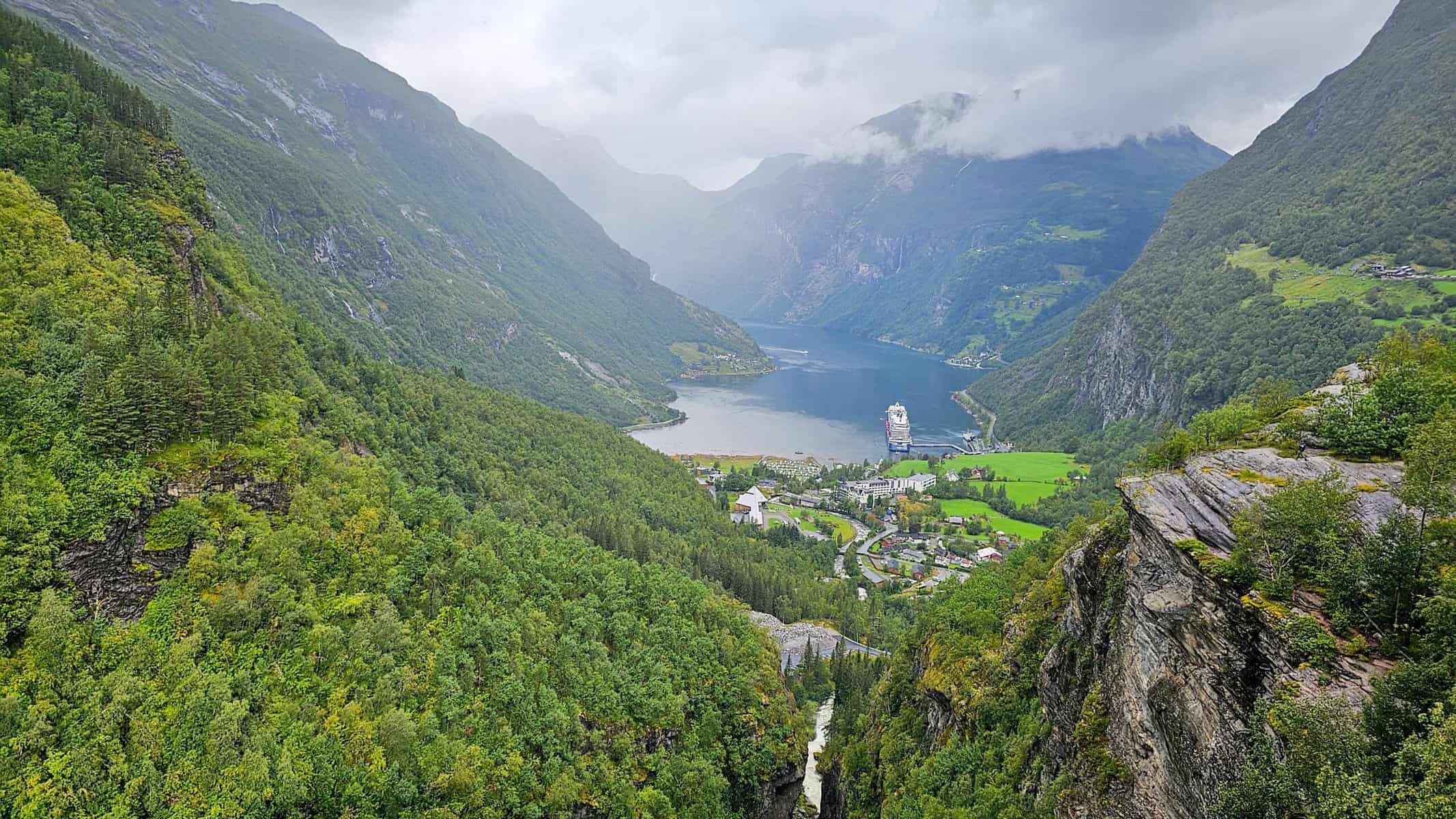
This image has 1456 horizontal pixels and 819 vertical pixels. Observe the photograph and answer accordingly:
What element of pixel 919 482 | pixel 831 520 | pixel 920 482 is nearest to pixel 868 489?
pixel 919 482

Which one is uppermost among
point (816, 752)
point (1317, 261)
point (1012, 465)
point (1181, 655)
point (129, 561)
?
point (1317, 261)

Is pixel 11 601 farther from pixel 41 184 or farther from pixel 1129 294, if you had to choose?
pixel 1129 294

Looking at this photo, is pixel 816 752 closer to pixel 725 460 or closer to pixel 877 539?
pixel 877 539

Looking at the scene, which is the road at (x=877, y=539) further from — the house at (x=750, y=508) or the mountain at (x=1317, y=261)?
the mountain at (x=1317, y=261)

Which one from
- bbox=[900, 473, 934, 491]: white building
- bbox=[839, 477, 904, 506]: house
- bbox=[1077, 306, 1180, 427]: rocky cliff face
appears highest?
bbox=[1077, 306, 1180, 427]: rocky cliff face

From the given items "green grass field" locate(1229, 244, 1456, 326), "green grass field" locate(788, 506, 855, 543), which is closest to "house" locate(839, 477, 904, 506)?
"green grass field" locate(788, 506, 855, 543)

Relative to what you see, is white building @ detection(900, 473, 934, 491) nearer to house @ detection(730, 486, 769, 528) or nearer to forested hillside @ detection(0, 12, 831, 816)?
house @ detection(730, 486, 769, 528)

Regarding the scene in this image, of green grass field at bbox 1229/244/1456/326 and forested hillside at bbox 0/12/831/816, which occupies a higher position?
green grass field at bbox 1229/244/1456/326

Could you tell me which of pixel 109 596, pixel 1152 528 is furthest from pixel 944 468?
pixel 109 596
